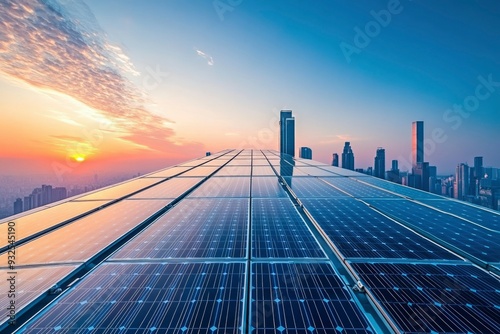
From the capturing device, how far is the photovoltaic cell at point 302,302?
8.85 metres

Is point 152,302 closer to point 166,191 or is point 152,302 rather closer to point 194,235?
point 194,235

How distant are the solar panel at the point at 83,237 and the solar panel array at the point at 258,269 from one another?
Answer: 126mm

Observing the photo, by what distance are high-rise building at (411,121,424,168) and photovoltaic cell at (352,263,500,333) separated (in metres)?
138

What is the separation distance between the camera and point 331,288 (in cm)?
1110

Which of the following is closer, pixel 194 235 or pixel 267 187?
pixel 194 235

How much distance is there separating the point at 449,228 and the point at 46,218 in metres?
40.2

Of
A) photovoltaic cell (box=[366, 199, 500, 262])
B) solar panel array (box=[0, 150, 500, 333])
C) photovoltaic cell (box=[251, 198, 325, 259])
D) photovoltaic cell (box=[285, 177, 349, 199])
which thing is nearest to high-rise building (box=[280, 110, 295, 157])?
photovoltaic cell (box=[285, 177, 349, 199])

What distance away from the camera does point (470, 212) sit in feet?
78.3

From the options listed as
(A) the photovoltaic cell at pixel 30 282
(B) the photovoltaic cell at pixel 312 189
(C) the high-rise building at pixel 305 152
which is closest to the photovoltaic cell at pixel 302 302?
(A) the photovoltaic cell at pixel 30 282

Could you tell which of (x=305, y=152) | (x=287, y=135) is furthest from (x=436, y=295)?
(x=305, y=152)

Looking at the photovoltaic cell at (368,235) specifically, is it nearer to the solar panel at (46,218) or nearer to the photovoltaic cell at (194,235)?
the photovoltaic cell at (194,235)

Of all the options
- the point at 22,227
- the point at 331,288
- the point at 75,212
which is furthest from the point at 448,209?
the point at 22,227

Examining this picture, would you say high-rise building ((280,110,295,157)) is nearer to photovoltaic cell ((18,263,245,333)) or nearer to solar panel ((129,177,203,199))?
solar panel ((129,177,203,199))

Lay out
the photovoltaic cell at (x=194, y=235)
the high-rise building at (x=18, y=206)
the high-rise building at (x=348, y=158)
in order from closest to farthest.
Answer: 1. the photovoltaic cell at (x=194, y=235)
2. the high-rise building at (x=18, y=206)
3. the high-rise building at (x=348, y=158)
